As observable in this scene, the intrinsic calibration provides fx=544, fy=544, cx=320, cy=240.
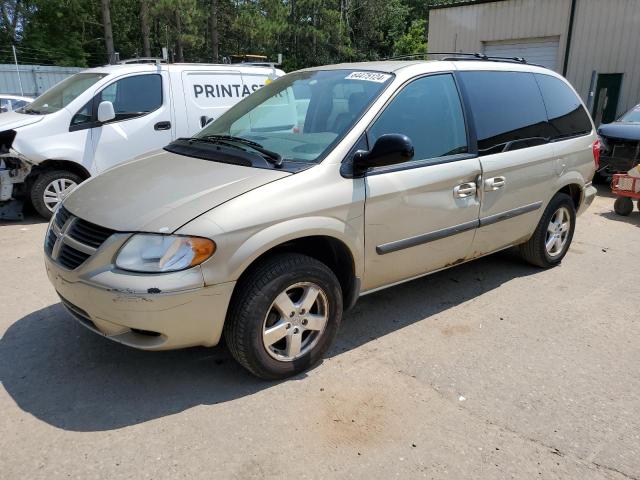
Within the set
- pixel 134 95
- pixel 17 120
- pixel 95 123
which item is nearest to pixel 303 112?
pixel 95 123

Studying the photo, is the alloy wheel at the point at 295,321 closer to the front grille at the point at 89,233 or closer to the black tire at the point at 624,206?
the front grille at the point at 89,233

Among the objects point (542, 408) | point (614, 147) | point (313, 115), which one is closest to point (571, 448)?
point (542, 408)

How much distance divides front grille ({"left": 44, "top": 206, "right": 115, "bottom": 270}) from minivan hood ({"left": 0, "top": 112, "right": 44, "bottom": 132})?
4023 millimetres

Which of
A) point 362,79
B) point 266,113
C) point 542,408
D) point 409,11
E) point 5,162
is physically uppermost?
point 409,11

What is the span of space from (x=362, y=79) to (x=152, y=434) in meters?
2.54

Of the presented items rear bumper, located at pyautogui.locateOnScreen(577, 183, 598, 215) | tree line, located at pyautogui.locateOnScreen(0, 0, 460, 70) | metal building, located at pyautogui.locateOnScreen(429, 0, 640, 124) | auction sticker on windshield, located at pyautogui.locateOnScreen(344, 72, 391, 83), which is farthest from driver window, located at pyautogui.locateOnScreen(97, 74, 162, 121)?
tree line, located at pyautogui.locateOnScreen(0, 0, 460, 70)

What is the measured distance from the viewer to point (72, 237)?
299 cm

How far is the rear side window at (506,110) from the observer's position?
159 inches

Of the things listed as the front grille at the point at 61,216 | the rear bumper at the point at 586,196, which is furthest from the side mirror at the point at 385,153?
the rear bumper at the point at 586,196

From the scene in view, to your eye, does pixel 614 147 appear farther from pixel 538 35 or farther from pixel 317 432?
pixel 317 432

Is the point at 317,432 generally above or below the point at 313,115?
below

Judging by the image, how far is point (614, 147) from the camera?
8945 millimetres

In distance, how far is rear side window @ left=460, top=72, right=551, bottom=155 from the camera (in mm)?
4043

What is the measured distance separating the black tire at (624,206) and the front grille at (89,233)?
7107 millimetres
